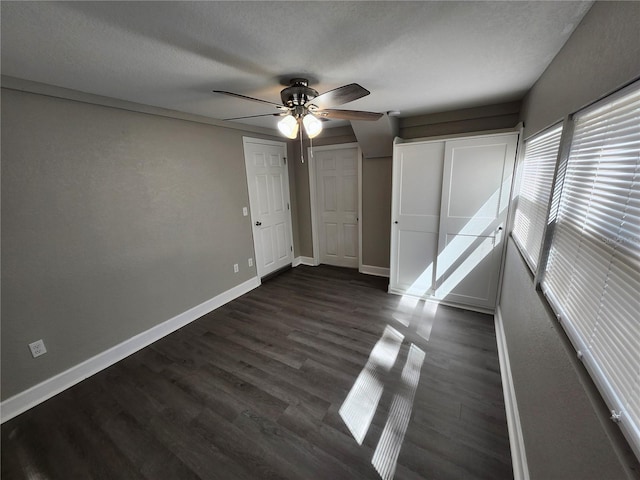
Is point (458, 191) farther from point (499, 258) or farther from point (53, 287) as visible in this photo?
point (53, 287)

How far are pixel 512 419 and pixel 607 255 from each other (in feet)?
4.34

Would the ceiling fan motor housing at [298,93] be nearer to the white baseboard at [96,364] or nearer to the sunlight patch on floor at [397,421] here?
Result: the sunlight patch on floor at [397,421]

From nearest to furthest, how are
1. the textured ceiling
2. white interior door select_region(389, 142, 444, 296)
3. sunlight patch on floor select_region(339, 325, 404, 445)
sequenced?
the textured ceiling, sunlight patch on floor select_region(339, 325, 404, 445), white interior door select_region(389, 142, 444, 296)

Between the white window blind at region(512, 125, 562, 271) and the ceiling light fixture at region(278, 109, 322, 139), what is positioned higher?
the ceiling light fixture at region(278, 109, 322, 139)

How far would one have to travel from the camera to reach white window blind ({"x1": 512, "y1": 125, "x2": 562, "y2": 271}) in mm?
1492

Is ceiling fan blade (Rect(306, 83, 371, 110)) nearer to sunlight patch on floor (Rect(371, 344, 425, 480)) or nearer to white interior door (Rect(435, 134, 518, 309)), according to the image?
white interior door (Rect(435, 134, 518, 309))

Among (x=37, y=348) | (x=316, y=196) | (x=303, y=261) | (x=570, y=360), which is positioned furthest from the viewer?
(x=303, y=261)

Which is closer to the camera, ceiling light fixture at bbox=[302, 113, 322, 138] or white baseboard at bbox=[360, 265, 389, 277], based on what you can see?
ceiling light fixture at bbox=[302, 113, 322, 138]

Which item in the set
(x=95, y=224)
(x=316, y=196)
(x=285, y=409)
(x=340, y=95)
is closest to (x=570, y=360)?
(x=285, y=409)

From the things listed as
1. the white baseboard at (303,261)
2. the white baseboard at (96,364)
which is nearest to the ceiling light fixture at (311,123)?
the white baseboard at (96,364)

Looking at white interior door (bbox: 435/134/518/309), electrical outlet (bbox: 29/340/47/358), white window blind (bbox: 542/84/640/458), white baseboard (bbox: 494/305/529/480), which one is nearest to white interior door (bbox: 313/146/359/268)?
white interior door (bbox: 435/134/518/309)

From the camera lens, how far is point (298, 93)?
175cm

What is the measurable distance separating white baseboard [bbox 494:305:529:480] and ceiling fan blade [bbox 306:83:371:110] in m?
2.14

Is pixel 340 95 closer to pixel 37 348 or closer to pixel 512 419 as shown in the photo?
pixel 512 419
